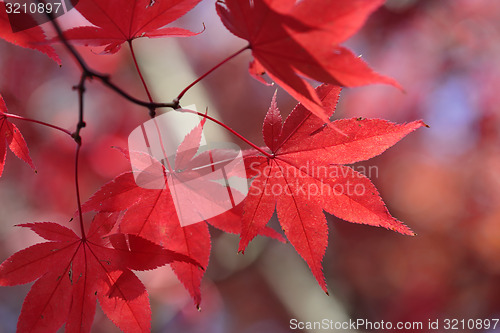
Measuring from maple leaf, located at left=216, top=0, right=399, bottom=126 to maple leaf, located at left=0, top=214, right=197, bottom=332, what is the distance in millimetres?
452

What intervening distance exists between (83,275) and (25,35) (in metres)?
0.54

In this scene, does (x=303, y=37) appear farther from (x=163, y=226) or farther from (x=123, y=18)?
(x=163, y=226)

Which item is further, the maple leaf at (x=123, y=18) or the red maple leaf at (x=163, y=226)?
the red maple leaf at (x=163, y=226)

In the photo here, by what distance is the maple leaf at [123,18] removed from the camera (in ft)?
2.09

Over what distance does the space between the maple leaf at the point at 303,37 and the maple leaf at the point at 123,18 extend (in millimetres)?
160

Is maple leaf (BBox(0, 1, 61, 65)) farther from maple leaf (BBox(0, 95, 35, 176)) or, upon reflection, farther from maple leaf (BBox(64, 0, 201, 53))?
maple leaf (BBox(0, 95, 35, 176))

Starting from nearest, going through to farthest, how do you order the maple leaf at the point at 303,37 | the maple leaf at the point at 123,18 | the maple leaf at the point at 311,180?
the maple leaf at the point at 303,37 → the maple leaf at the point at 123,18 → the maple leaf at the point at 311,180

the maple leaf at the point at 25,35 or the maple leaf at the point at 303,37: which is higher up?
the maple leaf at the point at 25,35

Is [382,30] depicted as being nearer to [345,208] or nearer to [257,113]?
[257,113]

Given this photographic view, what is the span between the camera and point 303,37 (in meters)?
0.52

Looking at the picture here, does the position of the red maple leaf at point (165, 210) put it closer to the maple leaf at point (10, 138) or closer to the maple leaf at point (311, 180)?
the maple leaf at point (311, 180)

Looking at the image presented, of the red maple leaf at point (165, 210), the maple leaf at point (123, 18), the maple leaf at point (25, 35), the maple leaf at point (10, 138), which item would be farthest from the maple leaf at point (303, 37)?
the maple leaf at point (10, 138)

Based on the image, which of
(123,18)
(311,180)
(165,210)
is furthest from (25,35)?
(311,180)

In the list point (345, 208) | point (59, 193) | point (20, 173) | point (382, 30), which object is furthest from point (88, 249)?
point (382, 30)
